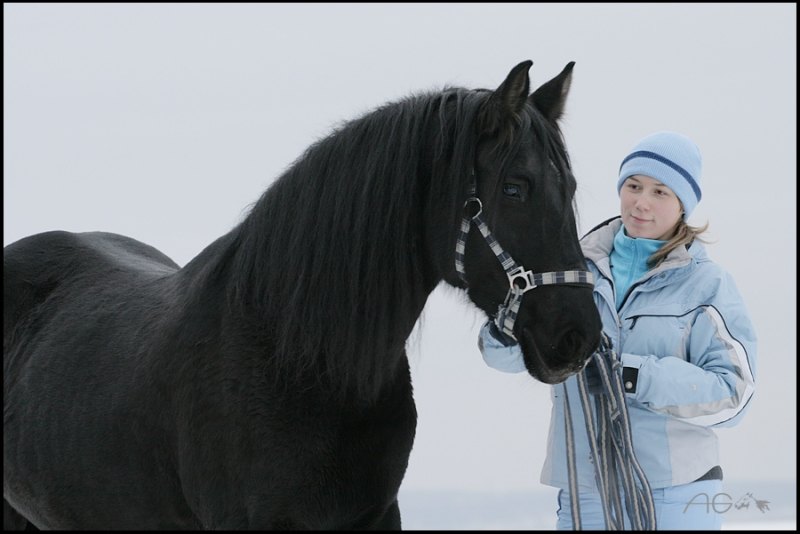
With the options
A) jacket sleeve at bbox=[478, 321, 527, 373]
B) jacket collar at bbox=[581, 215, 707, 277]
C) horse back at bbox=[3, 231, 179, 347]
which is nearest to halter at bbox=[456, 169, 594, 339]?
jacket sleeve at bbox=[478, 321, 527, 373]


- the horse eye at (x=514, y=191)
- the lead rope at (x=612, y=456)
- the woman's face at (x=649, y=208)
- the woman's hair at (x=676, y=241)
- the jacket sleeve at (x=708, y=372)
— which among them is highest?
the horse eye at (x=514, y=191)

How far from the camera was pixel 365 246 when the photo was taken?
2.31m

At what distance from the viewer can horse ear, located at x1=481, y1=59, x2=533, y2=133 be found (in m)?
2.20

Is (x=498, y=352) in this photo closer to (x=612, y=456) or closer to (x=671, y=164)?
(x=612, y=456)

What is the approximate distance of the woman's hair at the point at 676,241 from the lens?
8.04 feet

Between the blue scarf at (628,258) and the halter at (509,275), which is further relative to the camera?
the blue scarf at (628,258)

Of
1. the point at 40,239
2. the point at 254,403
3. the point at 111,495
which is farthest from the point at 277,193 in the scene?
the point at 40,239

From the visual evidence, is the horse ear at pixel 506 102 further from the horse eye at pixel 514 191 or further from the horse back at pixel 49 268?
the horse back at pixel 49 268

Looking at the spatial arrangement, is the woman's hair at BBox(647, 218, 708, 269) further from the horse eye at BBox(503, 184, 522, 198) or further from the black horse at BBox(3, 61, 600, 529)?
the horse eye at BBox(503, 184, 522, 198)

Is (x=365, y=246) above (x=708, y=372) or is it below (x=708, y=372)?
above

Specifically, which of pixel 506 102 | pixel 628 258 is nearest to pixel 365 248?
pixel 506 102

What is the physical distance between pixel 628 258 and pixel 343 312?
0.81 m

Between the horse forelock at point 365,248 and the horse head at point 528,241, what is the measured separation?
82mm

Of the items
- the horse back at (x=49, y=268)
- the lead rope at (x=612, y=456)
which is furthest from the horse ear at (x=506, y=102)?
the horse back at (x=49, y=268)
